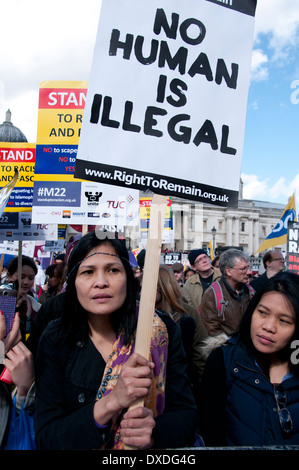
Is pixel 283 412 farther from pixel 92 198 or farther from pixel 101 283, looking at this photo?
pixel 92 198

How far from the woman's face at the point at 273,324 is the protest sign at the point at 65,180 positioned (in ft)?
10.1

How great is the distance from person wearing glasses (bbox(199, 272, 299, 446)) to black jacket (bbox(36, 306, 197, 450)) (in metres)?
0.20

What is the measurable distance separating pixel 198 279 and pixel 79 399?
4.32 metres

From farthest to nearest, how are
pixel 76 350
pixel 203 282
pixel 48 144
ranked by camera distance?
pixel 203 282 → pixel 48 144 → pixel 76 350

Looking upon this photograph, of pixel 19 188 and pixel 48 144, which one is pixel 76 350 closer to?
pixel 48 144

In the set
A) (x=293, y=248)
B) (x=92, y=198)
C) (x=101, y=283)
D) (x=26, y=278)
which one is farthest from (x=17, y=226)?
(x=101, y=283)

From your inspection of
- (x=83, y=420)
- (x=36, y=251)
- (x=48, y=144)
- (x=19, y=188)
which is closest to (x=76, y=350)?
(x=83, y=420)

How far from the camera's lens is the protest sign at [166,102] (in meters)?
1.71

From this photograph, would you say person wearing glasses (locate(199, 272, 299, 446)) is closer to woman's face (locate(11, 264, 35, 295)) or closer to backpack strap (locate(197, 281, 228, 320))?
backpack strap (locate(197, 281, 228, 320))

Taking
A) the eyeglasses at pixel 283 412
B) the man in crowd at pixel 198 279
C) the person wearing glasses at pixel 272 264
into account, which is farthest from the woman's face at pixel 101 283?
the person wearing glasses at pixel 272 264

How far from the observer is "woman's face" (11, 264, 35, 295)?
→ 428cm

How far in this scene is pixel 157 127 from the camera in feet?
5.67

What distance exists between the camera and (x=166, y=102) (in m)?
1.74
